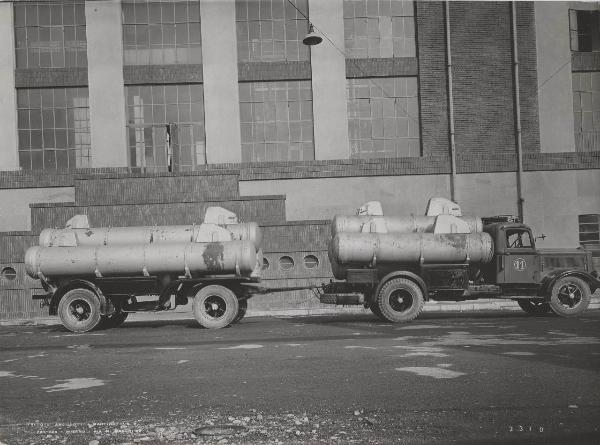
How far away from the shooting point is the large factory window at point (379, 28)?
74.5 feet

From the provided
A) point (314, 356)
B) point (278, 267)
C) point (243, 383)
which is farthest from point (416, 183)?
point (243, 383)

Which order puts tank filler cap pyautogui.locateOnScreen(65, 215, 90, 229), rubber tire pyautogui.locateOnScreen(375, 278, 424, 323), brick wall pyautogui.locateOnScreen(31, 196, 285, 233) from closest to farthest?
rubber tire pyautogui.locateOnScreen(375, 278, 424, 323), tank filler cap pyautogui.locateOnScreen(65, 215, 90, 229), brick wall pyautogui.locateOnScreen(31, 196, 285, 233)

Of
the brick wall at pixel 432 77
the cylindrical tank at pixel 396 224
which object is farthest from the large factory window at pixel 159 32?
the cylindrical tank at pixel 396 224

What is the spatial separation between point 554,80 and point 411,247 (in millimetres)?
11996

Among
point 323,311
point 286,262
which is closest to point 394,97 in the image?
point 286,262

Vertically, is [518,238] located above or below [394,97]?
below

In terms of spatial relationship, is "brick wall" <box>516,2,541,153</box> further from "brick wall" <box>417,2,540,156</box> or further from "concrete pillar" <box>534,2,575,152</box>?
"concrete pillar" <box>534,2,575,152</box>

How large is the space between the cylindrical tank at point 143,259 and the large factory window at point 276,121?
8.94 metres

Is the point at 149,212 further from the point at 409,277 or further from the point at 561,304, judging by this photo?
the point at 561,304

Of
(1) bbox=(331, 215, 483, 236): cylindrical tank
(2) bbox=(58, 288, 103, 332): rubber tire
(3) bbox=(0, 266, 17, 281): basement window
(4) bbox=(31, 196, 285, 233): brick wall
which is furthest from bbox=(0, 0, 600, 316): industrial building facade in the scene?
(2) bbox=(58, 288, 103, 332): rubber tire

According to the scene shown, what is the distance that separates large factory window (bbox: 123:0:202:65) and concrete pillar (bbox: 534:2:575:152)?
11917 millimetres

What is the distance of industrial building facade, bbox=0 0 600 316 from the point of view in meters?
22.4

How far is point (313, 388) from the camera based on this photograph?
7141 mm

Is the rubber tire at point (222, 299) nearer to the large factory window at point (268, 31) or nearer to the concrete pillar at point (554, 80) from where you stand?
the large factory window at point (268, 31)
